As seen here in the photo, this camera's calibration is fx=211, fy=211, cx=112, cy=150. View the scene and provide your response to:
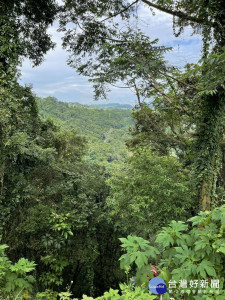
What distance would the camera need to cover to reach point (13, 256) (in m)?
4.68

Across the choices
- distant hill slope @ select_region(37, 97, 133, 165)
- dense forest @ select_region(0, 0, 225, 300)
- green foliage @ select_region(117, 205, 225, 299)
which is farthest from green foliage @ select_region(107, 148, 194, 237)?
distant hill slope @ select_region(37, 97, 133, 165)

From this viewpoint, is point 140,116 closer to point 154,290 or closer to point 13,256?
point 13,256

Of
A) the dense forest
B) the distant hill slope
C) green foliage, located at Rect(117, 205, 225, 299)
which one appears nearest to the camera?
green foliage, located at Rect(117, 205, 225, 299)

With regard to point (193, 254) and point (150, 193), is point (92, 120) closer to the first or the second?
point (150, 193)

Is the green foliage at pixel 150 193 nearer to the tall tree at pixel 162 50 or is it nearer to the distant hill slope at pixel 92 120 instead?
the tall tree at pixel 162 50

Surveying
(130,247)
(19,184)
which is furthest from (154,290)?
(19,184)

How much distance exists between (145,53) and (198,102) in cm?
193

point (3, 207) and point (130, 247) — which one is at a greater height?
point (130, 247)

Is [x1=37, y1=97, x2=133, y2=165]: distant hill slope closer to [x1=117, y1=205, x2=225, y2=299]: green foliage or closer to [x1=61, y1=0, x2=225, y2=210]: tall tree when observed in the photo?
[x1=61, y1=0, x2=225, y2=210]: tall tree

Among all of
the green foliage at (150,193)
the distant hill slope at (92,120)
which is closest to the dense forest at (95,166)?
the green foliage at (150,193)

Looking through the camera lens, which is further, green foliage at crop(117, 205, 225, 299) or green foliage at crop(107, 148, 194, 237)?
green foliage at crop(107, 148, 194, 237)

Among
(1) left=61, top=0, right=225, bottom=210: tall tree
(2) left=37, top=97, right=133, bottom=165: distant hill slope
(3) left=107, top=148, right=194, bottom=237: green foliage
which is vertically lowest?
(3) left=107, top=148, right=194, bottom=237: green foliage

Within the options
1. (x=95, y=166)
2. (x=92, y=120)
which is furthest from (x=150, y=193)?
(x=92, y=120)

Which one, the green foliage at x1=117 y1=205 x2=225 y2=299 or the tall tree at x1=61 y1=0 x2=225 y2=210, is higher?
the tall tree at x1=61 y1=0 x2=225 y2=210
